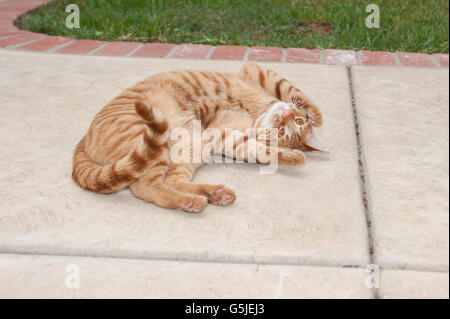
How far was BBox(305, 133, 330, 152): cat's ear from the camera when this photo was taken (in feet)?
7.63

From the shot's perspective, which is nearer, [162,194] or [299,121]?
[162,194]

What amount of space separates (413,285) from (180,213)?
2.97 ft

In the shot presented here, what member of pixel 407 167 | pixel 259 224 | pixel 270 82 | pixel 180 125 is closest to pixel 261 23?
pixel 270 82

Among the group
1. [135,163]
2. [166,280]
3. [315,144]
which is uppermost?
[135,163]

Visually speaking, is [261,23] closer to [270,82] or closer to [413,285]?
[270,82]

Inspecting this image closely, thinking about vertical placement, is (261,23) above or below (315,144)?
above

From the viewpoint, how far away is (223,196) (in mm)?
1933

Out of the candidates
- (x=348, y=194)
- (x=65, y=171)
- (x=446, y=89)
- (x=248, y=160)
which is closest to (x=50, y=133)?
(x=65, y=171)

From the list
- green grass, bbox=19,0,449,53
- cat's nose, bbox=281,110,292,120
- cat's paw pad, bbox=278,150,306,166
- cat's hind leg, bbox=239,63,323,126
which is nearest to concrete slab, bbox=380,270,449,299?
cat's paw pad, bbox=278,150,306,166

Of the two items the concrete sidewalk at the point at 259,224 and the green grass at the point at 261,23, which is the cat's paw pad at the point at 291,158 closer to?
the concrete sidewalk at the point at 259,224

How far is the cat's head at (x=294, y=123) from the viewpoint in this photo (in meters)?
2.40

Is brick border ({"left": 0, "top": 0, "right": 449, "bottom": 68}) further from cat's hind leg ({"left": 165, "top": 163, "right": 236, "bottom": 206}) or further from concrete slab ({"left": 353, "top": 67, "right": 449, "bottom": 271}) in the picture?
cat's hind leg ({"left": 165, "top": 163, "right": 236, "bottom": 206})

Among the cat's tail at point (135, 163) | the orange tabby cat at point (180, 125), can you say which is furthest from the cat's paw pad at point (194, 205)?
the cat's tail at point (135, 163)
